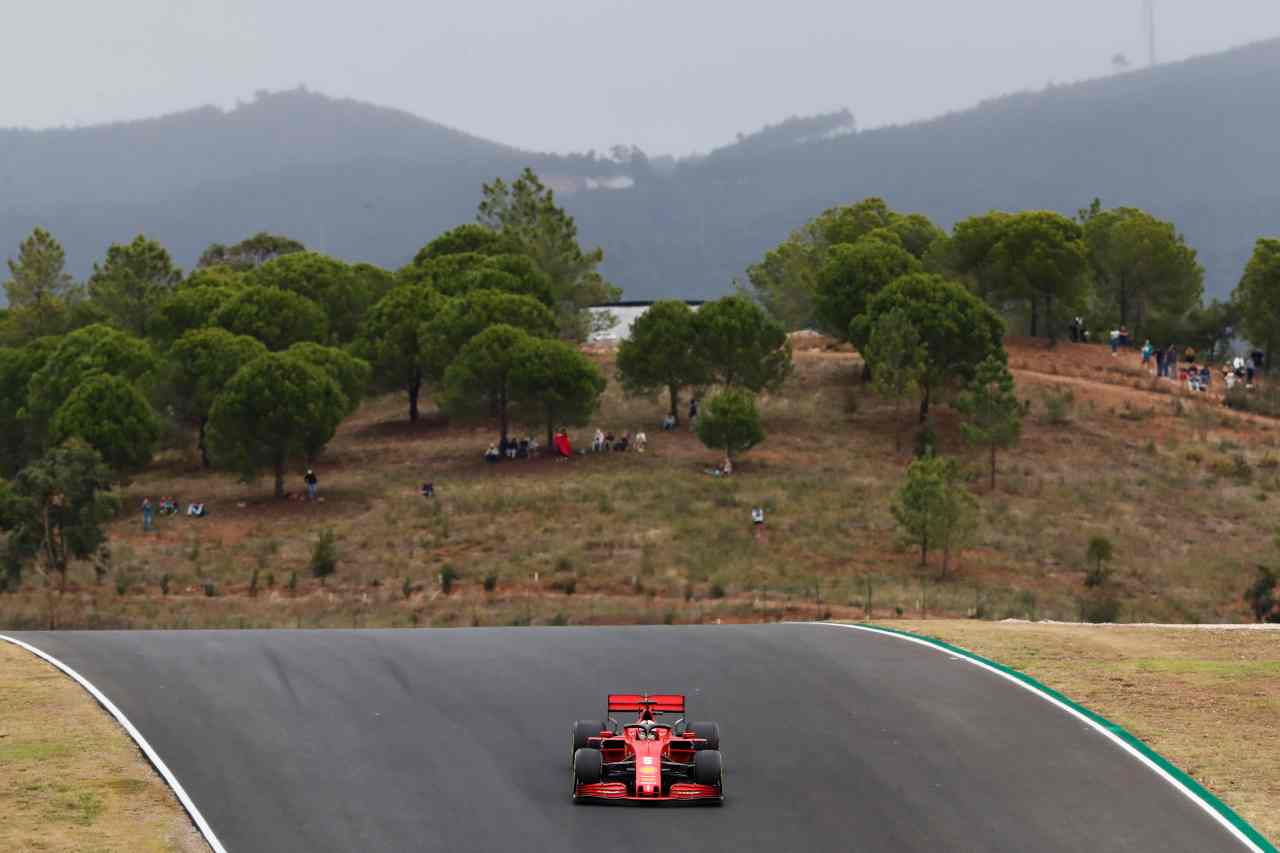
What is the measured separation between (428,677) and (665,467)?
135 feet

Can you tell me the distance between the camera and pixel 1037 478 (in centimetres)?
6525

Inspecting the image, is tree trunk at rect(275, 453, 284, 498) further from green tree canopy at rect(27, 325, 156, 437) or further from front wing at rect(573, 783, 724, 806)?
front wing at rect(573, 783, 724, 806)

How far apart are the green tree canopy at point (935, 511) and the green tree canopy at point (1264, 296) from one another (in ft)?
163

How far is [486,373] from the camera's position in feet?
225

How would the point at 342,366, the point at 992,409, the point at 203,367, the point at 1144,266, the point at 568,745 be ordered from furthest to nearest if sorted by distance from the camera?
the point at 1144,266 → the point at 203,367 → the point at 342,366 → the point at 992,409 → the point at 568,745

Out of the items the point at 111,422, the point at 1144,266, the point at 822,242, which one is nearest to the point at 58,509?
the point at 111,422

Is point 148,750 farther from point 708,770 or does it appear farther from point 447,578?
point 447,578

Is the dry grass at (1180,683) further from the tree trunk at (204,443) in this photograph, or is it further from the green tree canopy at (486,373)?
the tree trunk at (204,443)

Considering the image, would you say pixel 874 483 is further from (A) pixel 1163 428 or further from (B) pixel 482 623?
(B) pixel 482 623

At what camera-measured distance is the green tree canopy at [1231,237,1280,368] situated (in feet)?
305

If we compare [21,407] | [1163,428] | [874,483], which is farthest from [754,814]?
[21,407]

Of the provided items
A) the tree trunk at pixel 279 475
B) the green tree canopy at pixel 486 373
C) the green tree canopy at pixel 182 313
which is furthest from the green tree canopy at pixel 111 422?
the green tree canopy at pixel 182 313

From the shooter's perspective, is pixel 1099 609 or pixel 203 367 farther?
pixel 203 367

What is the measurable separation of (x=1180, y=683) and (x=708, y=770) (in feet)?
31.7
